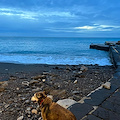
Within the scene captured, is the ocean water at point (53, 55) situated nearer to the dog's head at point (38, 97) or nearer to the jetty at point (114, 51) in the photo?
the jetty at point (114, 51)

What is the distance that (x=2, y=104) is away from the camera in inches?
146

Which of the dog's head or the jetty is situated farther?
the jetty

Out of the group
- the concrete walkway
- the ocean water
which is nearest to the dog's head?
the concrete walkway

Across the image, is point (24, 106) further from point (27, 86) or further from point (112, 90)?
point (112, 90)

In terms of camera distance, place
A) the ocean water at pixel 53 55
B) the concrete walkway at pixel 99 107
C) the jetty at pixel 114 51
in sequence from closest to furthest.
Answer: the concrete walkway at pixel 99 107, the jetty at pixel 114 51, the ocean water at pixel 53 55

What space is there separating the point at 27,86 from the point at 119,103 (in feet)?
10.9

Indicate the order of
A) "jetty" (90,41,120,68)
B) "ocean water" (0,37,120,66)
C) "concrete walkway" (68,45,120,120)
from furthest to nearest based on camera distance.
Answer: "ocean water" (0,37,120,66) < "jetty" (90,41,120,68) < "concrete walkway" (68,45,120,120)

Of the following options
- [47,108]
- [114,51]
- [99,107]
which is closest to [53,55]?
[114,51]

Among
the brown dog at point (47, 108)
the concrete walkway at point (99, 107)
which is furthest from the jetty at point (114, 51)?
the brown dog at point (47, 108)

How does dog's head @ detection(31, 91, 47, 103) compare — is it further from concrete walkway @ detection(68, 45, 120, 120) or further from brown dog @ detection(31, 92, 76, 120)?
concrete walkway @ detection(68, 45, 120, 120)

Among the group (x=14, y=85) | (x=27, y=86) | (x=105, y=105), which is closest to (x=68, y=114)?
(x=105, y=105)

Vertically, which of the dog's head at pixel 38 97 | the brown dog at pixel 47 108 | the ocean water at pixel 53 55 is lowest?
the ocean water at pixel 53 55

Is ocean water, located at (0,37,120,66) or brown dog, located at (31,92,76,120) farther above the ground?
brown dog, located at (31,92,76,120)

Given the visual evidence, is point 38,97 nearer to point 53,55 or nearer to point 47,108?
point 47,108
